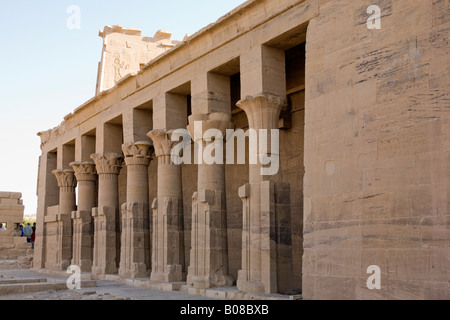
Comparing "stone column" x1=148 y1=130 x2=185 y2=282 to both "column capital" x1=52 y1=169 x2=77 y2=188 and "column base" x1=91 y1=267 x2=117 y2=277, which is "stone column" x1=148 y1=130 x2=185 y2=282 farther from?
"column capital" x1=52 y1=169 x2=77 y2=188

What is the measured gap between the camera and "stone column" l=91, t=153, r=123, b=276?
15.5m

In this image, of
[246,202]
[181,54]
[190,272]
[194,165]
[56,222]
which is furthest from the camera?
[56,222]

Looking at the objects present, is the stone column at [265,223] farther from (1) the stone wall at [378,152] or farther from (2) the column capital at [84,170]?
(2) the column capital at [84,170]

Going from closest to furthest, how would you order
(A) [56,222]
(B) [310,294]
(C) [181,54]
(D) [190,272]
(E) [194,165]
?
(B) [310,294] < (D) [190,272] < (C) [181,54] < (E) [194,165] < (A) [56,222]

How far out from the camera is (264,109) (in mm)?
9938

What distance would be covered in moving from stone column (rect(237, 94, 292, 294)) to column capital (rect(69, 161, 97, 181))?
343 inches

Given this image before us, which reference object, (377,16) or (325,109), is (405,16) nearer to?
(377,16)

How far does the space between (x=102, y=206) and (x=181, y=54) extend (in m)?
5.48

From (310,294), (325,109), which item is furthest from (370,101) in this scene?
(310,294)

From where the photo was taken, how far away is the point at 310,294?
8.11m

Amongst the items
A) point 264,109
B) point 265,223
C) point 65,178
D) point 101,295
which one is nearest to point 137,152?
point 101,295

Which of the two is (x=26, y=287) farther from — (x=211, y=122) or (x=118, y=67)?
(x=118, y=67)

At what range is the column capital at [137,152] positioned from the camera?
14273 mm

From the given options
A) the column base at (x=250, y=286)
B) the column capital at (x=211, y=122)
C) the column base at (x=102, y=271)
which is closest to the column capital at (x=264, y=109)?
the column capital at (x=211, y=122)
